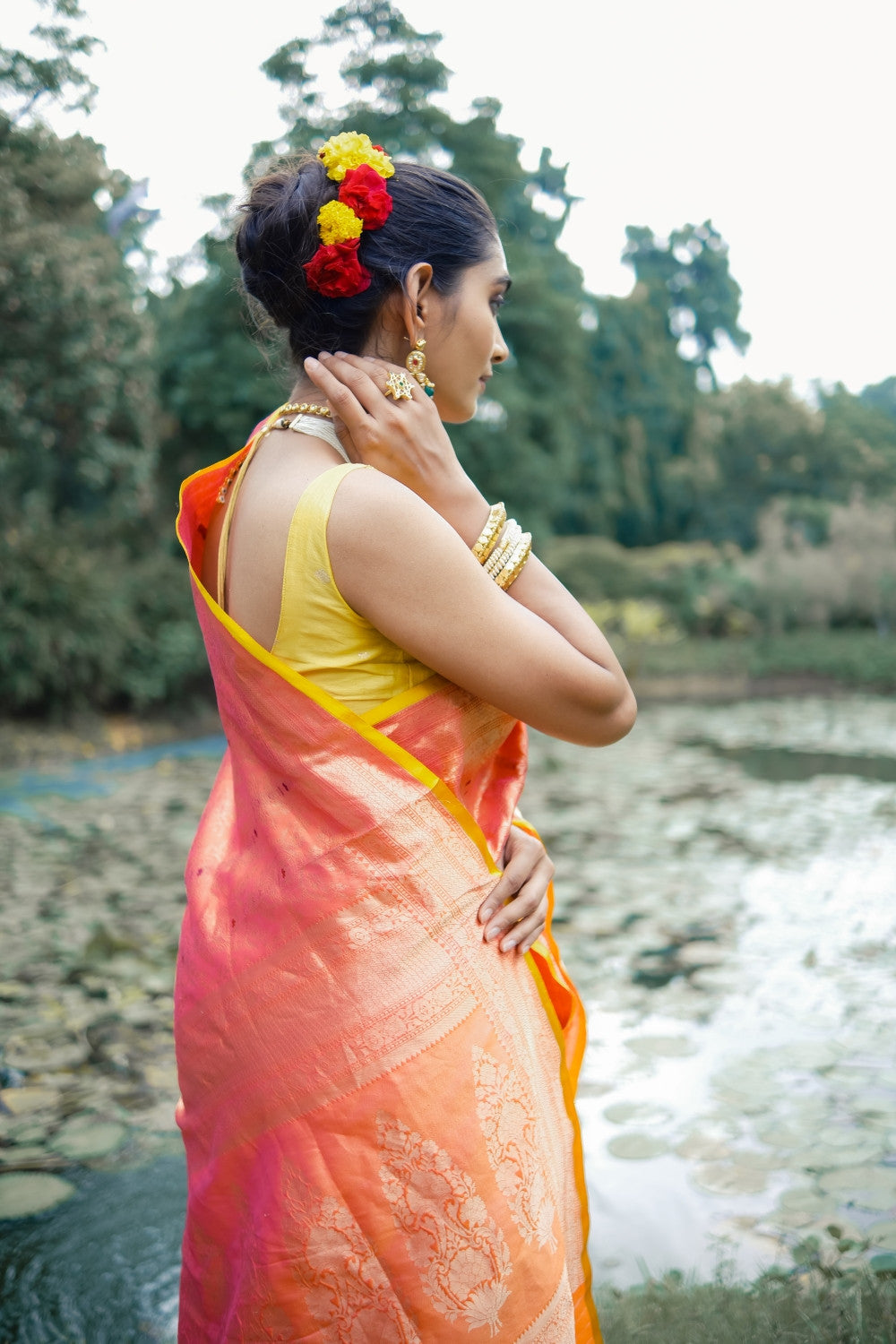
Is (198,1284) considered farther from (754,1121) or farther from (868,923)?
(868,923)

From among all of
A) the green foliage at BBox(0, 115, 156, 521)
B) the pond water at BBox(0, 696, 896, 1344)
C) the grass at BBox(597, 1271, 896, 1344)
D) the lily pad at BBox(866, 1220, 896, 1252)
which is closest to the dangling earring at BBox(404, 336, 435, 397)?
the grass at BBox(597, 1271, 896, 1344)

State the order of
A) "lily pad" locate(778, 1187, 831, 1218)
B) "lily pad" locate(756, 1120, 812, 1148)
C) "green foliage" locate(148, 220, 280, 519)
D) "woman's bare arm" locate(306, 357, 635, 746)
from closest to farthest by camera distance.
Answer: "woman's bare arm" locate(306, 357, 635, 746), "lily pad" locate(778, 1187, 831, 1218), "lily pad" locate(756, 1120, 812, 1148), "green foliage" locate(148, 220, 280, 519)

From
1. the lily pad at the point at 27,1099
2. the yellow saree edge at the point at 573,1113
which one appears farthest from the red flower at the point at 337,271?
the lily pad at the point at 27,1099

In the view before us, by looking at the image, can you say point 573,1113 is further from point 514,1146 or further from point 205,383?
point 205,383

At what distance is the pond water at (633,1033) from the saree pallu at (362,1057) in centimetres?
99

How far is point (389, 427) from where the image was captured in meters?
1.11

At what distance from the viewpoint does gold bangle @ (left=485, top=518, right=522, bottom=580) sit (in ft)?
3.70

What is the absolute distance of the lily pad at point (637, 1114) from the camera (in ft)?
8.33

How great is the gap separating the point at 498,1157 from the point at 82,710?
7.85 meters

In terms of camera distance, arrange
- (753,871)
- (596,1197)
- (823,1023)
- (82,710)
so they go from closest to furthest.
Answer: (596,1197)
(823,1023)
(753,871)
(82,710)

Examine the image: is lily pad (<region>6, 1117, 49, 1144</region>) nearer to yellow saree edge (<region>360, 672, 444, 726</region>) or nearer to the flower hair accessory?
yellow saree edge (<region>360, 672, 444, 726</region>)

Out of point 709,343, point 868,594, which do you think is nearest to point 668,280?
point 709,343

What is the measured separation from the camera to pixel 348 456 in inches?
45.6

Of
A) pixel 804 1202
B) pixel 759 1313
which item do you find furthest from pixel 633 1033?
pixel 759 1313
